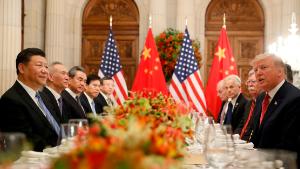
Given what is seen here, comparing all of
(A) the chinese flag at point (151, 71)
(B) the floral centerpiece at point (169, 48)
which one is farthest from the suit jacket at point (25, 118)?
(B) the floral centerpiece at point (169, 48)

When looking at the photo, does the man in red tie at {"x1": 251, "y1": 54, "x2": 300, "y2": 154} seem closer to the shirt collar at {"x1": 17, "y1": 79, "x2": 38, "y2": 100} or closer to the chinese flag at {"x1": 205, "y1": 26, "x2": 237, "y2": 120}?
the shirt collar at {"x1": 17, "y1": 79, "x2": 38, "y2": 100}

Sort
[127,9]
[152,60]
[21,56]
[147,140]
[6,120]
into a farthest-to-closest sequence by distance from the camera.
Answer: [127,9] < [152,60] < [21,56] < [6,120] < [147,140]

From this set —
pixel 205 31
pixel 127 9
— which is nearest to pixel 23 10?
pixel 127 9

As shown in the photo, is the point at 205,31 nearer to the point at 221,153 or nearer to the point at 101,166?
the point at 221,153

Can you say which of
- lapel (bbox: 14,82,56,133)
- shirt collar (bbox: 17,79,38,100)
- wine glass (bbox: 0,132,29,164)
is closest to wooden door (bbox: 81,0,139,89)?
shirt collar (bbox: 17,79,38,100)

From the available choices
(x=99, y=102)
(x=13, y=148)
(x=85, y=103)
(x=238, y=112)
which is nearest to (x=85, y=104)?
(x=85, y=103)

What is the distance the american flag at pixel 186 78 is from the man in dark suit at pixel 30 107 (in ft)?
16.8

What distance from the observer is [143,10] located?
11.2 m

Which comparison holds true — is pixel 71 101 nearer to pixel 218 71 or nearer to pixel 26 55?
pixel 26 55

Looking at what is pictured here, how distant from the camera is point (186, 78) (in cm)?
952

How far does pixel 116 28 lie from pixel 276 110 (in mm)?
8081

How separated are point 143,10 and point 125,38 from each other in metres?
0.80

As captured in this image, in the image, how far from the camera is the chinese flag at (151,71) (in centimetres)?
991

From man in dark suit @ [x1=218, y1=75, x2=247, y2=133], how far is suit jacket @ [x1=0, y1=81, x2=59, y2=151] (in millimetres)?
2650
